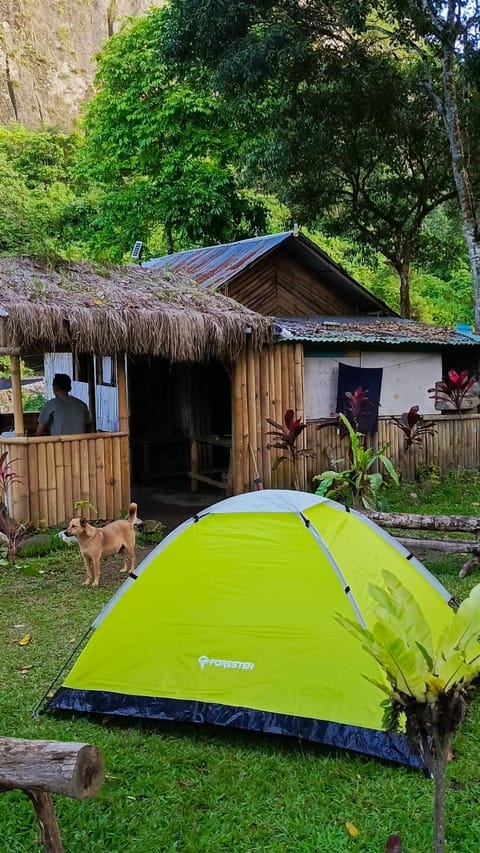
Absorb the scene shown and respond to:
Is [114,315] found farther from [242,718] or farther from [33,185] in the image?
[33,185]

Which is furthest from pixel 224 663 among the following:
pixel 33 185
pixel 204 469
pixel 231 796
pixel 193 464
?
pixel 33 185

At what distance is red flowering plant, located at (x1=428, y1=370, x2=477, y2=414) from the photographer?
11047 mm

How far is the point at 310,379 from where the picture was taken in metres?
10.1

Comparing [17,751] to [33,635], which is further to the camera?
[33,635]

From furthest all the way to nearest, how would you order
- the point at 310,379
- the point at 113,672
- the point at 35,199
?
the point at 35,199 → the point at 310,379 → the point at 113,672

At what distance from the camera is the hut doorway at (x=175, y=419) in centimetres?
1199

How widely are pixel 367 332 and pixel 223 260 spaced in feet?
10.3

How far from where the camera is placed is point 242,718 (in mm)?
3496

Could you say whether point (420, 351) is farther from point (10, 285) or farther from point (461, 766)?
point (461, 766)

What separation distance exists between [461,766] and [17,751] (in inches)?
84.1

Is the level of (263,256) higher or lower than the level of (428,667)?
higher

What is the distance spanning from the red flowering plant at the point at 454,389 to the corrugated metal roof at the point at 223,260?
3.51 m

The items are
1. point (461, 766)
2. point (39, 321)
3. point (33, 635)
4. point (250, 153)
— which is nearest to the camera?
point (461, 766)

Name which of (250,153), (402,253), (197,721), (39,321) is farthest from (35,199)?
(197,721)
